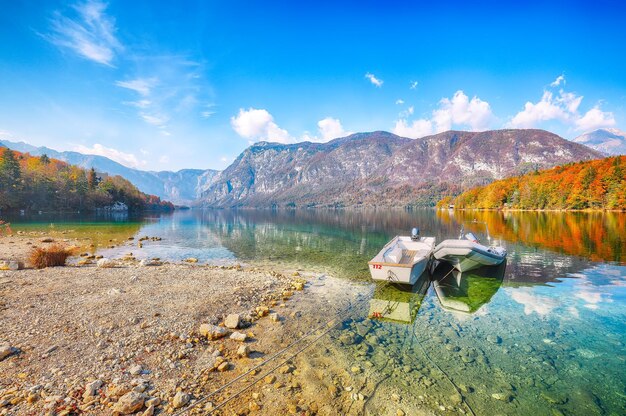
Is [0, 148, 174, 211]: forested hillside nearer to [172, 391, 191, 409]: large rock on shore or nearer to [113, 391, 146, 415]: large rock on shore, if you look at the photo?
[113, 391, 146, 415]: large rock on shore

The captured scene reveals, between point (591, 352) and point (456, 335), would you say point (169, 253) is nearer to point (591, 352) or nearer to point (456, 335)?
point (456, 335)

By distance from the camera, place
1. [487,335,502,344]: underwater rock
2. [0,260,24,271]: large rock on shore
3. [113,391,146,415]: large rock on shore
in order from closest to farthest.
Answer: [113,391,146,415]: large rock on shore, [487,335,502,344]: underwater rock, [0,260,24,271]: large rock on shore

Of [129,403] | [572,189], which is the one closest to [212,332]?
[129,403]

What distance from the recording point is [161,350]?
7.73m

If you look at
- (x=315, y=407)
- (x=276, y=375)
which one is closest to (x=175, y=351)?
(x=276, y=375)

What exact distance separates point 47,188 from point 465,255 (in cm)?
12719

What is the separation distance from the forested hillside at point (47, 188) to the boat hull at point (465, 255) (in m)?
109

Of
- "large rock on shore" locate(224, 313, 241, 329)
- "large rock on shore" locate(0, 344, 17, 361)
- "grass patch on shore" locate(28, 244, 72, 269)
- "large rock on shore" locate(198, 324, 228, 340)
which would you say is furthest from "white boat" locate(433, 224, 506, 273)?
"grass patch on shore" locate(28, 244, 72, 269)

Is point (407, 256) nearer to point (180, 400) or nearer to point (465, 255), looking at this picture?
point (465, 255)

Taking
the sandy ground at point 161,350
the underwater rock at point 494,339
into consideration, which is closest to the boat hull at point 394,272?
the sandy ground at point 161,350

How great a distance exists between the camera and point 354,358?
7.93 m

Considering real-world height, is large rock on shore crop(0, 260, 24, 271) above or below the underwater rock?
above

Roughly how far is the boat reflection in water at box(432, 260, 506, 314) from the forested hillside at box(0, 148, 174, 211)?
359 ft

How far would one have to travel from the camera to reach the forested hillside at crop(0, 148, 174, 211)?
83562 mm
